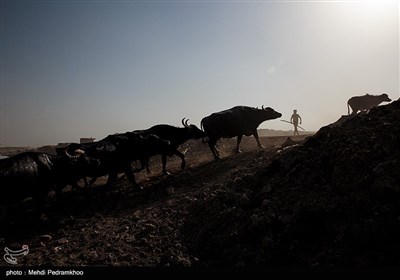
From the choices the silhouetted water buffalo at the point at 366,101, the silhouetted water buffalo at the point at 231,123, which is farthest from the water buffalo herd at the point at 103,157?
the silhouetted water buffalo at the point at 366,101

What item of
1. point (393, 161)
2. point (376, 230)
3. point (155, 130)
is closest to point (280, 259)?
point (376, 230)

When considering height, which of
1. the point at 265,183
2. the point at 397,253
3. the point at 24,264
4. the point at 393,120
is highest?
the point at 393,120

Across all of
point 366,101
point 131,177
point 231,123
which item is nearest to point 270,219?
point 131,177

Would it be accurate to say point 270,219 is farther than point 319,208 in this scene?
Yes

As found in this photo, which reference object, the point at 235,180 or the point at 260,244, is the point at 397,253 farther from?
the point at 235,180

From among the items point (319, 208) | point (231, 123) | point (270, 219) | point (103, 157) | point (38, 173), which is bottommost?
point (270, 219)

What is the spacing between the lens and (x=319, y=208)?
17.7 feet

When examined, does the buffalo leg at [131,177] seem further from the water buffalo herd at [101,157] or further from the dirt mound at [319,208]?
the dirt mound at [319,208]

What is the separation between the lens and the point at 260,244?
527cm

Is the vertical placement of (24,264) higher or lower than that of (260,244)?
lower

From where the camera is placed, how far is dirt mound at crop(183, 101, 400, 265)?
4.58 m

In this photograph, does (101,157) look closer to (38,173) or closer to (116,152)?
(116,152)

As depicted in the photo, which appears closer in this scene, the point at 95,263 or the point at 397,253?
the point at 397,253

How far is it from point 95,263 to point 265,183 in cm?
388
